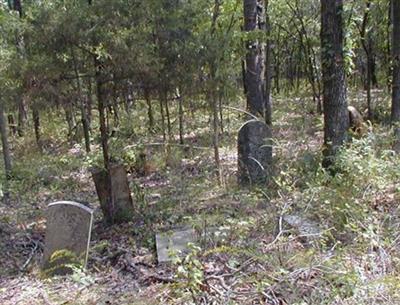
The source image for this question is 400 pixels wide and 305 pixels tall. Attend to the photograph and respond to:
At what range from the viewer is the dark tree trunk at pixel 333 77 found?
7121 millimetres

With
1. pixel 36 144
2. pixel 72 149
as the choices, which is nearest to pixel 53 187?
pixel 72 149

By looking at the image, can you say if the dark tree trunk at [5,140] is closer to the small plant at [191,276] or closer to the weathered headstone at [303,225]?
the weathered headstone at [303,225]

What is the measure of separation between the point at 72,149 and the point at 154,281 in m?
9.78

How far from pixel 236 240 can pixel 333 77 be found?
11.6ft

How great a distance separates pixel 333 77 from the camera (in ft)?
23.8

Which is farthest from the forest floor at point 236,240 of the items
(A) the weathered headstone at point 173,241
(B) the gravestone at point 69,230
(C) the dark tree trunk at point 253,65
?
(C) the dark tree trunk at point 253,65

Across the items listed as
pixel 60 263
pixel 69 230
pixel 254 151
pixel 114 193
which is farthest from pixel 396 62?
pixel 60 263

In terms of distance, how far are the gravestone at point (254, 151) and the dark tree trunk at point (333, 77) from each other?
108cm

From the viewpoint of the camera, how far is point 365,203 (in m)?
5.37

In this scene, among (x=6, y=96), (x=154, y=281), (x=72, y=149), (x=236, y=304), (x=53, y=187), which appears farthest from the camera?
(x=72, y=149)

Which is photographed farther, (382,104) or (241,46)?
(382,104)

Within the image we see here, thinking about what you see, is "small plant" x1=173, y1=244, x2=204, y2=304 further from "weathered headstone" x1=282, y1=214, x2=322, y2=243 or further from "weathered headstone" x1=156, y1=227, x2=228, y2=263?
"weathered headstone" x1=282, y1=214, x2=322, y2=243

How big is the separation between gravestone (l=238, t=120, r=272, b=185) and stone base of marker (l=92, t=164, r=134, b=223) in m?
2.30

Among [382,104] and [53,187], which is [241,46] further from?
[382,104]
